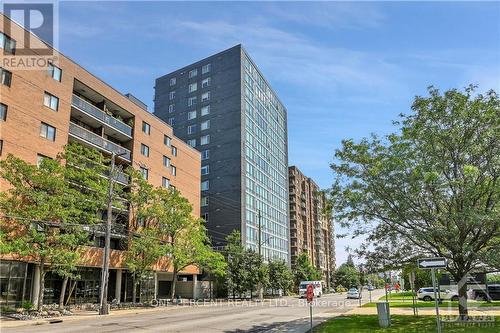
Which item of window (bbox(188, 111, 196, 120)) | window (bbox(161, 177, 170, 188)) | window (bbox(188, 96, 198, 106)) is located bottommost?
window (bbox(161, 177, 170, 188))

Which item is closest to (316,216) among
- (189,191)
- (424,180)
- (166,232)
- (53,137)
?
(189,191)

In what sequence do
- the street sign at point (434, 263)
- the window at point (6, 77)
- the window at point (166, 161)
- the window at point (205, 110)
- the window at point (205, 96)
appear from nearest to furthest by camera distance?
the street sign at point (434, 263) < the window at point (6, 77) < the window at point (166, 161) < the window at point (205, 110) < the window at point (205, 96)

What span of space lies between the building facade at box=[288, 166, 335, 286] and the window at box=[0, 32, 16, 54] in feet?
257

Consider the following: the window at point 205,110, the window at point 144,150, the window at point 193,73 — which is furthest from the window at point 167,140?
the window at point 193,73

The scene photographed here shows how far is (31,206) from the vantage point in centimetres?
2791

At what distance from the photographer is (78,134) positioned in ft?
126

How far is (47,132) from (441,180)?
29393 mm

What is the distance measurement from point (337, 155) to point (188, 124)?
202 feet

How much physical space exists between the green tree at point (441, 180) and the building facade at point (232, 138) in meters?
49.5

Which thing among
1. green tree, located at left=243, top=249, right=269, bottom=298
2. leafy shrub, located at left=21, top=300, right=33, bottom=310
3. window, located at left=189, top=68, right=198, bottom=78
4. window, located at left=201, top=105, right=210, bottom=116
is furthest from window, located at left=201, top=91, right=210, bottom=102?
leafy shrub, located at left=21, top=300, right=33, bottom=310

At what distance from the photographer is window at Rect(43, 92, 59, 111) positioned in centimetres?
3467

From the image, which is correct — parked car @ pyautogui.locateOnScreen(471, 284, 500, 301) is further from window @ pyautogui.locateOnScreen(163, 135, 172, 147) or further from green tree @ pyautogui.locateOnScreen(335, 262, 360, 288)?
green tree @ pyautogui.locateOnScreen(335, 262, 360, 288)

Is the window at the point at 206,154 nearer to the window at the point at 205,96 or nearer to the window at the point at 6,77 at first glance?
the window at the point at 205,96

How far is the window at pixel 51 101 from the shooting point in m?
34.7
